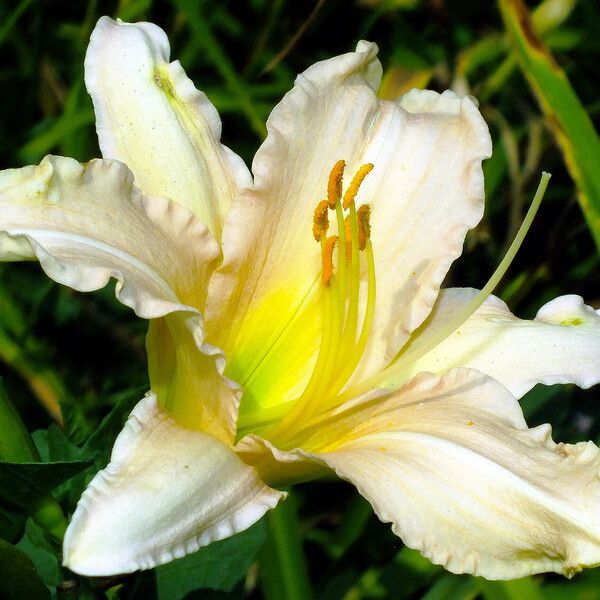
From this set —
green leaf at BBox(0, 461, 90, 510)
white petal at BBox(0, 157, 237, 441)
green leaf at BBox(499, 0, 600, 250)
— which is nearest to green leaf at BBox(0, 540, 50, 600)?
green leaf at BBox(0, 461, 90, 510)

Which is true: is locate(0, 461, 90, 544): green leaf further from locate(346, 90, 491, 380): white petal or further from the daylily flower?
locate(346, 90, 491, 380): white petal

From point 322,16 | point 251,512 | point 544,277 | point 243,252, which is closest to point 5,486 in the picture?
point 251,512

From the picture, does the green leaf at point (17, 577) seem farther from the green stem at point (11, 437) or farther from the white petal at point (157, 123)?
the white petal at point (157, 123)

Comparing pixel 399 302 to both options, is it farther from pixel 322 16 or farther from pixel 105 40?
pixel 322 16

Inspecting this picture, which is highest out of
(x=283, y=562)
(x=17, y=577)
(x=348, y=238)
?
(x=348, y=238)

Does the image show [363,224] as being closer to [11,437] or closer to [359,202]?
[359,202]

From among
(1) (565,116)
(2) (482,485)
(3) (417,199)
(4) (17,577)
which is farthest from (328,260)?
(1) (565,116)
